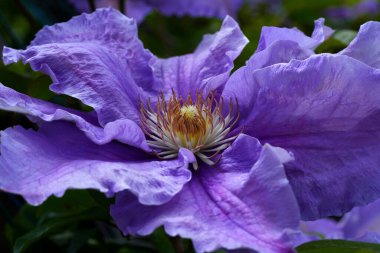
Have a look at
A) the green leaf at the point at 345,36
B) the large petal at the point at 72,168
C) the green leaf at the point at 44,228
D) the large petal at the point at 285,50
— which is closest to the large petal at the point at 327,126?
the large petal at the point at 285,50

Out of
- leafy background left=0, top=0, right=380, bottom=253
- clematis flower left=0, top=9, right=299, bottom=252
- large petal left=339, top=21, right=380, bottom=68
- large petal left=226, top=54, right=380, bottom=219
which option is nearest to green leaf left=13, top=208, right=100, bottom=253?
leafy background left=0, top=0, right=380, bottom=253

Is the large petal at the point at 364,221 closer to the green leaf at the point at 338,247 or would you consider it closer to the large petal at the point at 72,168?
the green leaf at the point at 338,247

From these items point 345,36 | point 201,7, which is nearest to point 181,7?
point 201,7

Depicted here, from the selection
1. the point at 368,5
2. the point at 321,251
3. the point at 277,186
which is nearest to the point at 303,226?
the point at 321,251

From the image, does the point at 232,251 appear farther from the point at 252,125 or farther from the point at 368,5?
the point at 368,5

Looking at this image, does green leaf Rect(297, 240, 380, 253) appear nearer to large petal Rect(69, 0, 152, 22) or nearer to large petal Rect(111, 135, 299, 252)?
large petal Rect(111, 135, 299, 252)

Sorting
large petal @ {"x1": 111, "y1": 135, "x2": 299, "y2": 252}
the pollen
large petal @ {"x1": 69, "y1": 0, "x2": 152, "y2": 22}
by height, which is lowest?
large petal @ {"x1": 69, "y1": 0, "x2": 152, "y2": 22}

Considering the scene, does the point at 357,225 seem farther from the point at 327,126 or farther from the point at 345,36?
the point at 327,126
